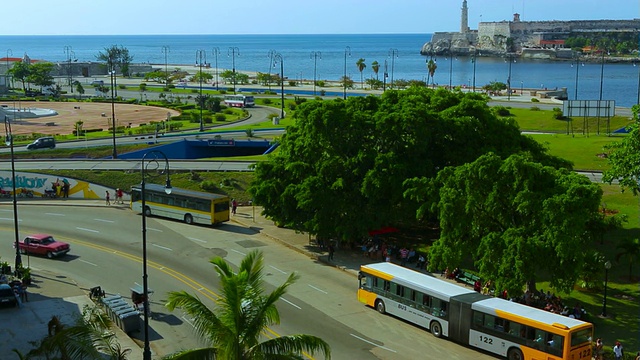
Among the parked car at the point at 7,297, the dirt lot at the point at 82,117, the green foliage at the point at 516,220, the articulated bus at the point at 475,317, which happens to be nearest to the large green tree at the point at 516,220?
the green foliage at the point at 516,220

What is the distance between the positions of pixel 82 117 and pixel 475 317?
90816mm

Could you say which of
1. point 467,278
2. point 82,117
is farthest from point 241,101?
point 467,278

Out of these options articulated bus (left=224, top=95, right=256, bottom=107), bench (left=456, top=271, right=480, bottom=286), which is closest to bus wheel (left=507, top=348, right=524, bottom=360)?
bench (left=456, top=271, right=480, bottom=286)

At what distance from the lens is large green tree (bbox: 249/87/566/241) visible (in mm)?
42938

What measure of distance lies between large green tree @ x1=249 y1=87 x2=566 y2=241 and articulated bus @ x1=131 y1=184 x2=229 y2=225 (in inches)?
175

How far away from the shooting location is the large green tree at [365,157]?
141ft

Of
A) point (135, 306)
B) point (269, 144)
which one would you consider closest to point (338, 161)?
point (135, 306)

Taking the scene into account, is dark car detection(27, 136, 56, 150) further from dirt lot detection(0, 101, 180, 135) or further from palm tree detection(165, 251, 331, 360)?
palm tree detection(165, 251, 331, 360)

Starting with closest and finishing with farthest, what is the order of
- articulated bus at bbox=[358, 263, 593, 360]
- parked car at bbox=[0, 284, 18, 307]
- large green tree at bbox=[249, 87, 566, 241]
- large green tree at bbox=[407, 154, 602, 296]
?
articulated bus at bbox=[358, 263, 593, 360]
large green tree at bbox=[407, 154, 602, 296]
parked car at bbox=[0, 284, 18, 307]
large green tree at bbox=[249, 87, 566, 241]

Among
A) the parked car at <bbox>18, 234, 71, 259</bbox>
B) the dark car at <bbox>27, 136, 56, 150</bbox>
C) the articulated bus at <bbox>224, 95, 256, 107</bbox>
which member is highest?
the articulated bus at <bbox>224, 95, 256, 107</bbox>

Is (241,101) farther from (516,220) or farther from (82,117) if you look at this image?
(516,220)

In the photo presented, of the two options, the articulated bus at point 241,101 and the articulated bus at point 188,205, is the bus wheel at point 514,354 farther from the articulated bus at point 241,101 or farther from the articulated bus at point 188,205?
the articulated bus at point 241,101

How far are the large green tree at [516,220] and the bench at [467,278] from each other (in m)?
2.32

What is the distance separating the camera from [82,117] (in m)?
109
